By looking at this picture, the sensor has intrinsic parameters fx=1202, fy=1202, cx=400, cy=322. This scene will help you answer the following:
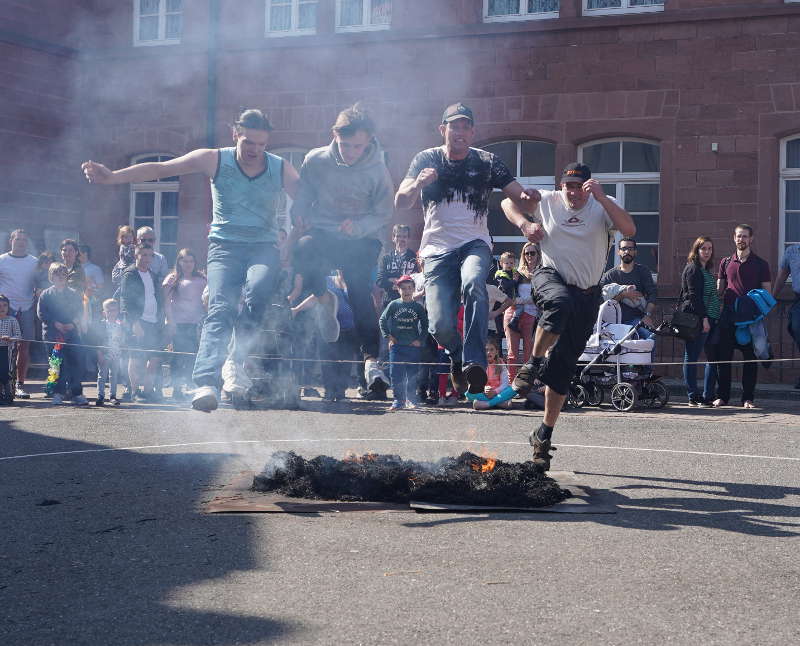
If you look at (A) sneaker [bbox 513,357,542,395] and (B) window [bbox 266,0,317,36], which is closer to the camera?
(A) sneaker [bbox 513,357,542,395]

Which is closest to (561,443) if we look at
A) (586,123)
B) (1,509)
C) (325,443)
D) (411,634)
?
(325,443)

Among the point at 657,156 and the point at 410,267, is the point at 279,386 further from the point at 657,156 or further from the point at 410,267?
the point at 657,156

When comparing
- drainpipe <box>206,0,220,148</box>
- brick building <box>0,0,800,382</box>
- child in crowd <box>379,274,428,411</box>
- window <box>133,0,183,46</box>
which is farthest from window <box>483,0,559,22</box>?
child in crowd <box>379,274,428,411</box>

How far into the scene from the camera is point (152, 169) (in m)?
7.70

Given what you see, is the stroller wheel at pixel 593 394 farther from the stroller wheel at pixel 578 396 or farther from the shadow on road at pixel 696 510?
the shadow on road at pixel 696 510

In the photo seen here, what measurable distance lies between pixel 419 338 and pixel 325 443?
273 centimetres

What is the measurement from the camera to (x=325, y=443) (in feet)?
32.8

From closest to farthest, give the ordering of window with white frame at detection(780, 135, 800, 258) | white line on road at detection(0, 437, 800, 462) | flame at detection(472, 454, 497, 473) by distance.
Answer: flame at detection(472, 454, 497, 473), white line on road at detection(0, 437, 800, 462), window with white frame at detection(780, 135, 800, 258)

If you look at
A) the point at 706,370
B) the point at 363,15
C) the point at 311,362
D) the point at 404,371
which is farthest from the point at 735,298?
the point at 363,15

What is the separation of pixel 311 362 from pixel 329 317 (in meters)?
3.94

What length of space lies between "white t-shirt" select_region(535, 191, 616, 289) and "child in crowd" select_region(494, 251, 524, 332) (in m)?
4.02

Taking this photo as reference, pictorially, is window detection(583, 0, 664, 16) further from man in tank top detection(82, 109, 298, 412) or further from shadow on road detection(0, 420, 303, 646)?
shadow on road detection(0, 420, 303, 646)

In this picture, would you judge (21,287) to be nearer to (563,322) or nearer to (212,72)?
(212,72)

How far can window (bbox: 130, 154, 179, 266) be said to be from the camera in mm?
17250
